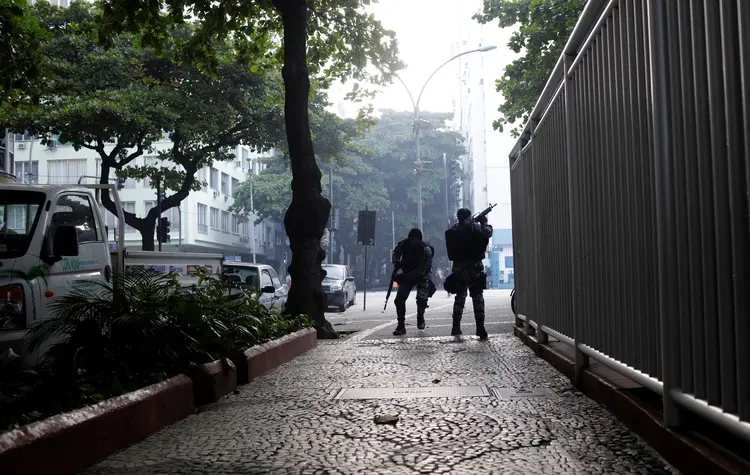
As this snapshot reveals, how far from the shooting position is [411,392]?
6387 millimetres

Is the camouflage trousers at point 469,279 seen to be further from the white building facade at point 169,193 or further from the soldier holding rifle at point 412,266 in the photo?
the white building facade at point 169,193

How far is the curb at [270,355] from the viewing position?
24.0 ft

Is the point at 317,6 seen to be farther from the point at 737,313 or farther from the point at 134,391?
the point at 737,313

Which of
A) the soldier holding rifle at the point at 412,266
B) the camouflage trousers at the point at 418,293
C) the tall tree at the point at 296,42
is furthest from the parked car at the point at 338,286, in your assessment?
the soldier holding rifle at the point at 412,266

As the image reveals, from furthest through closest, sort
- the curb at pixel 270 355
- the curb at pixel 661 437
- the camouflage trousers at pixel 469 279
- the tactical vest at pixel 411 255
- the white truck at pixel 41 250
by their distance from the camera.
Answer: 1. the tactical vest at pixel 411 255
2. the camouflage trousers at pixel 469 279
3. the white truck at pixel 41 250
4. the curb at pixel 270 355
5. the curb at pixel 661 437

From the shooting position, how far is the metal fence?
2.76 meters

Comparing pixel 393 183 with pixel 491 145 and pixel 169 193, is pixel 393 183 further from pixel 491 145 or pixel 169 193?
pixel 169 193

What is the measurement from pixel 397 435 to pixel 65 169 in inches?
1952

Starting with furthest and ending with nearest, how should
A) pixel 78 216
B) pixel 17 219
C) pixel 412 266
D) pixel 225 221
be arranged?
pixel 225 221 < pixel 412 266 < pixel 78 216 < pixel 17 219

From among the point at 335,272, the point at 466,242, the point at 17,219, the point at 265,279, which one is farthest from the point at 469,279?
the point at 335,272

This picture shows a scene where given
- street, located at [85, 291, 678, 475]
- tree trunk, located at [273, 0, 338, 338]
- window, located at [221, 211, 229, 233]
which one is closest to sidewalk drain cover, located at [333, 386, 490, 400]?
street, located at [85, 291, 678, 475]

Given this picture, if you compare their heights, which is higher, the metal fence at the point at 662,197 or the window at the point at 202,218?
the window at the point at 202,218

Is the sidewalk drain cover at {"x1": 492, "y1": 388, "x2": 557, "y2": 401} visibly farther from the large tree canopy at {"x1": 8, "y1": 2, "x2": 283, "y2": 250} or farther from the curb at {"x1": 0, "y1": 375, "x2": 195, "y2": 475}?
the large tree canopy at {"x1": 8, "y1": 2, "x2": 283, "y2": 250}

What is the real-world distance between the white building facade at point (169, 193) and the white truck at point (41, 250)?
1392 inches
